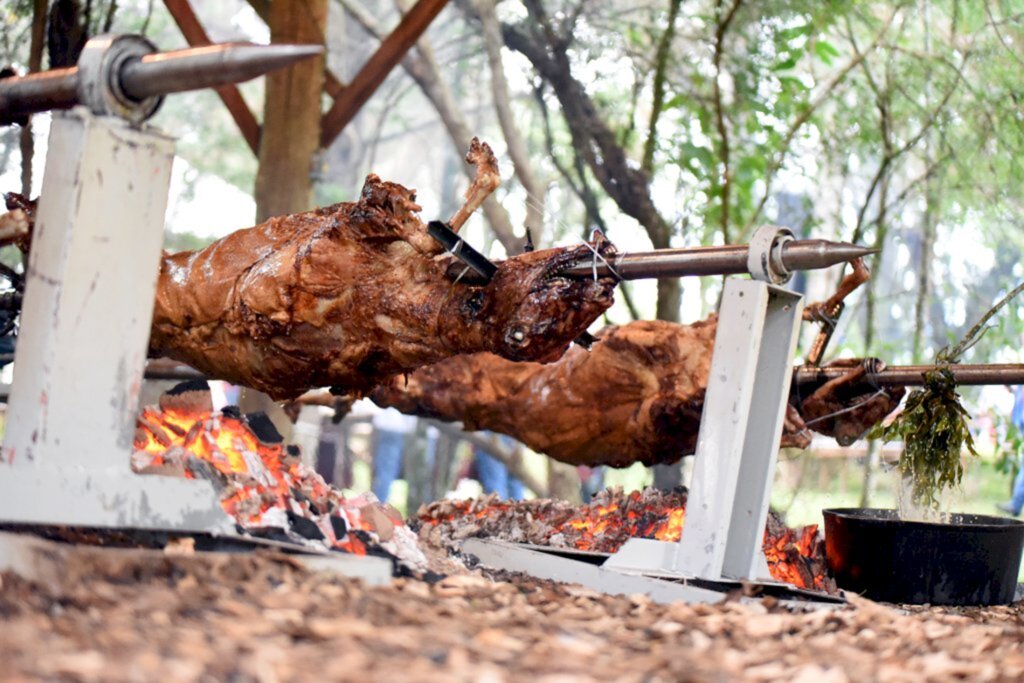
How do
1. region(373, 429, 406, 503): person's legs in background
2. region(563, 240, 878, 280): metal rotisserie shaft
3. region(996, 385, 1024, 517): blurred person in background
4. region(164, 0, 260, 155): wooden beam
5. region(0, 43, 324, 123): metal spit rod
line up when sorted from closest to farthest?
region(0, 43, 324, 123): metal spit rod, region(563, 240, 878, 280): metal rotisserie shaft, region(164, 0, 260, 155): wooden beam, region(996, 385, 1024, 517): blurred person in background, region(373, 429, 406, 503): person's legs in background

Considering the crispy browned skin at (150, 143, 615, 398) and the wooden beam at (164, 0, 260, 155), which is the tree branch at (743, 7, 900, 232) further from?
the crispy browned skin at (150, 143, 615, 398)

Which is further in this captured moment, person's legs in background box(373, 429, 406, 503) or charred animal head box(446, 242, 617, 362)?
person's legs in background box(373, 429, 406, 503)

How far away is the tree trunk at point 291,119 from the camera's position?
661 cm

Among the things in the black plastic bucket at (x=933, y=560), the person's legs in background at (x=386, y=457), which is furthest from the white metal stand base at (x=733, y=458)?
the person's legs in background at (x=386, y=457)

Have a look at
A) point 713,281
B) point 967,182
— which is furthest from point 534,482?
point 967,182

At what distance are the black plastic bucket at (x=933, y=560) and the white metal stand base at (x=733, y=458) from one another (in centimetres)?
94

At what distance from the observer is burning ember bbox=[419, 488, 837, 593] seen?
15.9 ft

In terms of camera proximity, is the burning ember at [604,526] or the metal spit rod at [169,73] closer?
the metal spit rod at [169,73]

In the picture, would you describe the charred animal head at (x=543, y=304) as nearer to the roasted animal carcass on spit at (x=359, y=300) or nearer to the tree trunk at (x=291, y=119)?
the roasted animal carcass on spit at (x=359, y=300)

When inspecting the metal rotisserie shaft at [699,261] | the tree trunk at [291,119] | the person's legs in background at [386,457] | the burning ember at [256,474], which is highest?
the tree trunk at [291,119]

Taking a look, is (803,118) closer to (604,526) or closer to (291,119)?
(291,119)

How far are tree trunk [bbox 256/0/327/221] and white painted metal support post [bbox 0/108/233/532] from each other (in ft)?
13.4

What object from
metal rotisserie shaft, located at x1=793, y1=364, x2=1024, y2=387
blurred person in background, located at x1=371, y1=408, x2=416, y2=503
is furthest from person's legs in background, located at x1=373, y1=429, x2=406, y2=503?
metal rotisserie shaft, located at x1=793, y1=364, x2=1024, y2=387

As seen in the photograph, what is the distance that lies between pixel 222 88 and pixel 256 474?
12.3 feet
